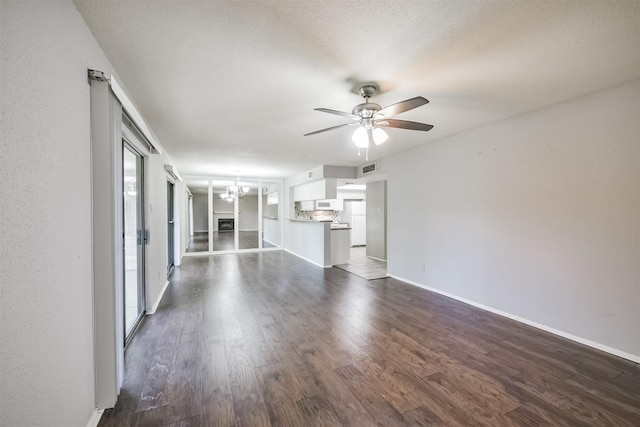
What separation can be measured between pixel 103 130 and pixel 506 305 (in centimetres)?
426

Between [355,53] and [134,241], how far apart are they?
3.07 metres

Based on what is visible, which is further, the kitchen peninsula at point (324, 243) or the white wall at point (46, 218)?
the kitchen peninsula at point (324, 243)

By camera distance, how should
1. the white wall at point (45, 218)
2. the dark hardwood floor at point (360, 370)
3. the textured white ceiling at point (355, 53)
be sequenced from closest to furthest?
the white wall at point (45, 218), the textured white ceiling at point (355, 53), the dark hardwood floor at point (360, 370)

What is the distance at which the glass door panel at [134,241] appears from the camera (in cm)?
281

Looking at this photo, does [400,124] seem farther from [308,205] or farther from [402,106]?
[308,205]

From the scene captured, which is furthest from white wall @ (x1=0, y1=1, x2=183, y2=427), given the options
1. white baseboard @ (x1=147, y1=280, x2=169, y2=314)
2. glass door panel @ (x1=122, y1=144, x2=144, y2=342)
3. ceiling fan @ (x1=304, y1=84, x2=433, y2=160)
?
white baseboard @ (x1=147, y1=280, x2=169, y2=314)

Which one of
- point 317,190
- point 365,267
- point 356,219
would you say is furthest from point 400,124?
point 356,219

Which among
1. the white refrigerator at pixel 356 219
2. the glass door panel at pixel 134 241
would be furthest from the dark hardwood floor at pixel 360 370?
the white refrigerator at pixel 356 219

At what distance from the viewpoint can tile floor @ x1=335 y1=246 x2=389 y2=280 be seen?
5.18 metres

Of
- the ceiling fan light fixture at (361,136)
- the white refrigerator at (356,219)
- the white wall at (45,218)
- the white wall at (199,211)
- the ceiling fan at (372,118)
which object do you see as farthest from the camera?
the white wall at (199,211)

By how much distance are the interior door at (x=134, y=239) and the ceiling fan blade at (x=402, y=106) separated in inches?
104

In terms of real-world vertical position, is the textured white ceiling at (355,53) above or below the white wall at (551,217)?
above

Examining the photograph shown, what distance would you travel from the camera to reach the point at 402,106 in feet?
6.57

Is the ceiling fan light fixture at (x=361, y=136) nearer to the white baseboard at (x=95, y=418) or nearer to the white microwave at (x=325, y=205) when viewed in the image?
the white baseboard at (x=95, y=418)
